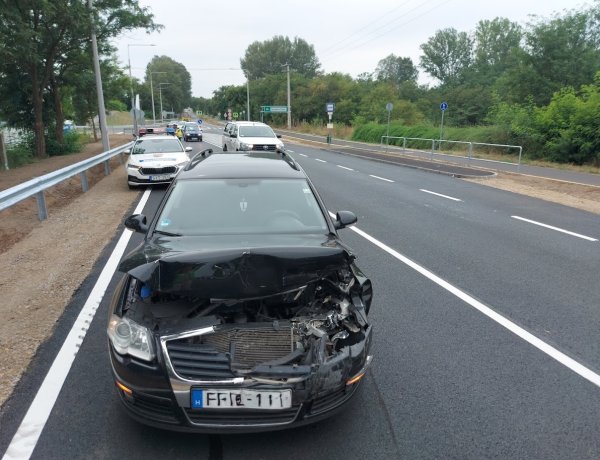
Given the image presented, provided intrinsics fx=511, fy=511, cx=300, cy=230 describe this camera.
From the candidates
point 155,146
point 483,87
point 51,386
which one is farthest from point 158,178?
point 483,87

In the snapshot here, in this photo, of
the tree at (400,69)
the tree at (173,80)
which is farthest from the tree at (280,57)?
the tree at (173,80)

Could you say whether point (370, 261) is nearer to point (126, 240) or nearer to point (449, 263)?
point (449, 263)

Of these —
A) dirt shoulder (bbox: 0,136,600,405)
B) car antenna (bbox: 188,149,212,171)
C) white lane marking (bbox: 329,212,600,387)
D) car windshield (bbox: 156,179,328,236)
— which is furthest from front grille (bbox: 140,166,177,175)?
car windshield (bbox: 156,179,328,236)

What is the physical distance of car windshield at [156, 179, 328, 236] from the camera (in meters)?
4.25

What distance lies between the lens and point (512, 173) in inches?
832

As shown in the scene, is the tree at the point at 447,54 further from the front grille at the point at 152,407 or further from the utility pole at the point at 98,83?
the front grille at the point at 152,407

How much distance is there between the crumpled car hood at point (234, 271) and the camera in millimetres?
3174

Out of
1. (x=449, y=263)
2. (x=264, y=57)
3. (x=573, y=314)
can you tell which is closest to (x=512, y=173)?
(x=449, y=263)

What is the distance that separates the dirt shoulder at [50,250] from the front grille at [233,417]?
165 cm

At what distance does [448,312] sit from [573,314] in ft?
4.31

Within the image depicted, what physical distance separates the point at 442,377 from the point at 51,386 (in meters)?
2.95

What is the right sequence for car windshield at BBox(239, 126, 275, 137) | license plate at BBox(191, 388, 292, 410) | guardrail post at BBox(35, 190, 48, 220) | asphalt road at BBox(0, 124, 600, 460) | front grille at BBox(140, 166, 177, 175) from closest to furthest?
license plate at BBox(191, 388, 292, 410), asphalt road at BBox(0, 124, 600, 460), guardrail post at BBox(35, 190, 48, 220), front grille at BBox(140, 166, 177, 175), car windshield at BBox(239, 126, 275, 137)

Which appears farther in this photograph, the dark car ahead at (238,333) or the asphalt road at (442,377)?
the asphalt road at (442,377)

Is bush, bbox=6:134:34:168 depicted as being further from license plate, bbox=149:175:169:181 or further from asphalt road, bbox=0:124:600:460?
asphalt road, bbox=0:124:600:460
